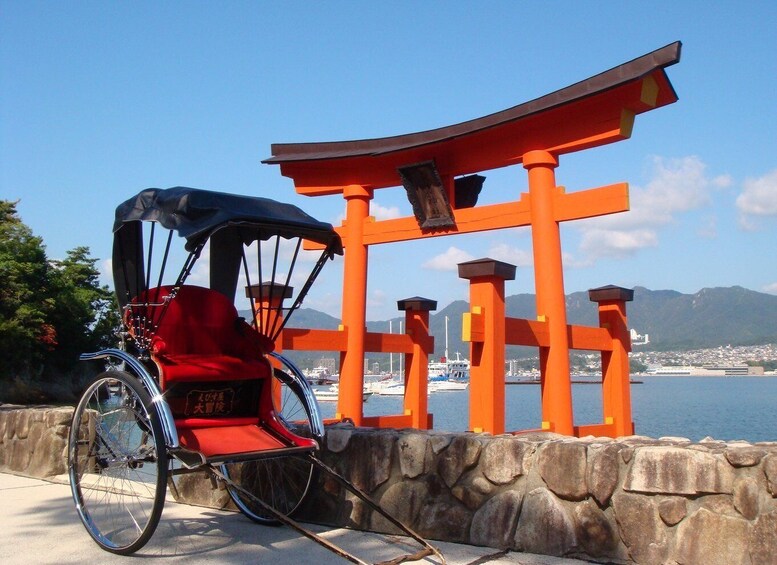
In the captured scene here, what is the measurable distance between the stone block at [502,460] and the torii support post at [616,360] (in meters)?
6.03

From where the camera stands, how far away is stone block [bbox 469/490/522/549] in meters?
3.53

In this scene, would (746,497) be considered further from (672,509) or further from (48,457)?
(48,457)

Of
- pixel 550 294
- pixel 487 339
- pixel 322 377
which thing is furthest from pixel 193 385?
pixel 322 377

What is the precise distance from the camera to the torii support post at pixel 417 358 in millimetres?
9508

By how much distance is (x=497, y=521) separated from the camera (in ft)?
11.7

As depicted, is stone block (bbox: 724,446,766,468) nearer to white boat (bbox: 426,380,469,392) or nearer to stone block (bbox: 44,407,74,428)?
stone block (bbox: 44,407,74,428)

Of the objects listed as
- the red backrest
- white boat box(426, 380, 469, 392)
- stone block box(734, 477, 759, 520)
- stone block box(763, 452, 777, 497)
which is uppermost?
white boat box(426, 380, 469, 392)

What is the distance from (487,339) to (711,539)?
13.2ft

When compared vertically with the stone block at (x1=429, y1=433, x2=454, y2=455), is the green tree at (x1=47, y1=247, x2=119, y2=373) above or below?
above

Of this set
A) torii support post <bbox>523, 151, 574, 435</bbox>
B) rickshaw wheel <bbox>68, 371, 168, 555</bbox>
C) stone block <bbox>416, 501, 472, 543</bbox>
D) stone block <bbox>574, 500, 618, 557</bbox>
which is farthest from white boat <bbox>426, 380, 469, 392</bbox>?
stone block <bbox>574, 500, 618, 557</bbox>

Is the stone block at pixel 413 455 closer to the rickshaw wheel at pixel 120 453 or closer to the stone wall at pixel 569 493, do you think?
the stone wall at pixel 569 493

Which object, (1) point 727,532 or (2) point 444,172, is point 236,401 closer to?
(1) point 727,532

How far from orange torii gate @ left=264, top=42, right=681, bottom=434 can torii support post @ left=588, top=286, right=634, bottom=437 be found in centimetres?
189

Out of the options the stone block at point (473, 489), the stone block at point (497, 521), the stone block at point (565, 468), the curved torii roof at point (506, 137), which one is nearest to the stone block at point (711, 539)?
the stone block at point (565, 468)
